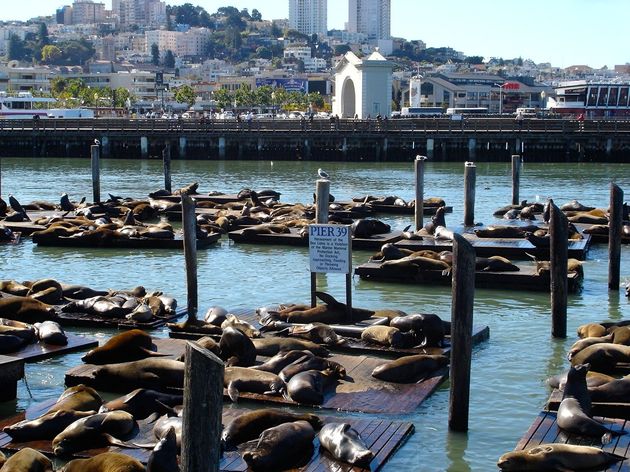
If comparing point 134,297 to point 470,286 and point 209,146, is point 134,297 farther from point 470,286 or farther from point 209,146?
point 209,146

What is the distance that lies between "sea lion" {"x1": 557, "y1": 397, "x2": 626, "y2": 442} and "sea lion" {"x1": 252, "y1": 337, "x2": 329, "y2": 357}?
2694 mm

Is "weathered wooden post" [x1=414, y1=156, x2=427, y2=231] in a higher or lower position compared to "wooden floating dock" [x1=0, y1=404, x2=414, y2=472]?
higher

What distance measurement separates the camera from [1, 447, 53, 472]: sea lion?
6836 mm

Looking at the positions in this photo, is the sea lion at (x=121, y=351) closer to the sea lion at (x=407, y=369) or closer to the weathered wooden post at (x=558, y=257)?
the sea lion at (x=407, y=369)

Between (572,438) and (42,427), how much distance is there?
400 centimetres

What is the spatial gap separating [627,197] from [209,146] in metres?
24.4

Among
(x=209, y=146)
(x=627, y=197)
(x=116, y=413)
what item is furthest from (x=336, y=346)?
(x=209, y=146)

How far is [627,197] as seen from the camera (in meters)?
32.1

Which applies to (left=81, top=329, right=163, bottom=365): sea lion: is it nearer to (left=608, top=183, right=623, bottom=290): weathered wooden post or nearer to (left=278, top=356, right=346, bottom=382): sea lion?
(left=278, top=356, right=346, bottom=382): sea lion

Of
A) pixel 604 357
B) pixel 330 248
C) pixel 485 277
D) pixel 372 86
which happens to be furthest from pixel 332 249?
pixel 372 86

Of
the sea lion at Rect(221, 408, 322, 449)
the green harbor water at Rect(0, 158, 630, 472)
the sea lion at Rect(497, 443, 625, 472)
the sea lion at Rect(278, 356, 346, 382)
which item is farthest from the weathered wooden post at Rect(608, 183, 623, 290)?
the sea lion at Rect(221, 408, 322, 449)

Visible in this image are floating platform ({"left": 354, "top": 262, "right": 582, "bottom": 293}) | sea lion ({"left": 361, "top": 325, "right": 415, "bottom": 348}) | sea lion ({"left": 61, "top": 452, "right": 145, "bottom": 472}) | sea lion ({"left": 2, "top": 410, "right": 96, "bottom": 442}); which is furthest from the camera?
floating platform ({"left": 354, "top": 262, "right": 582, "bottom": 293})

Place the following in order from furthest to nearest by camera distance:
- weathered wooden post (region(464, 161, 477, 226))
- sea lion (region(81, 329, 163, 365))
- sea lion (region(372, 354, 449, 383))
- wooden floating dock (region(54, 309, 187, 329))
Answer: weathered wooden post (region(464, 161, 477, 226)), wooden floating dock (region(54, 309, 187, 329)), sea lion (region(81, 329, 163, 365)), sea lion (region(372, 354, 449, 383))

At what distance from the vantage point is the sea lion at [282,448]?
7.24m
